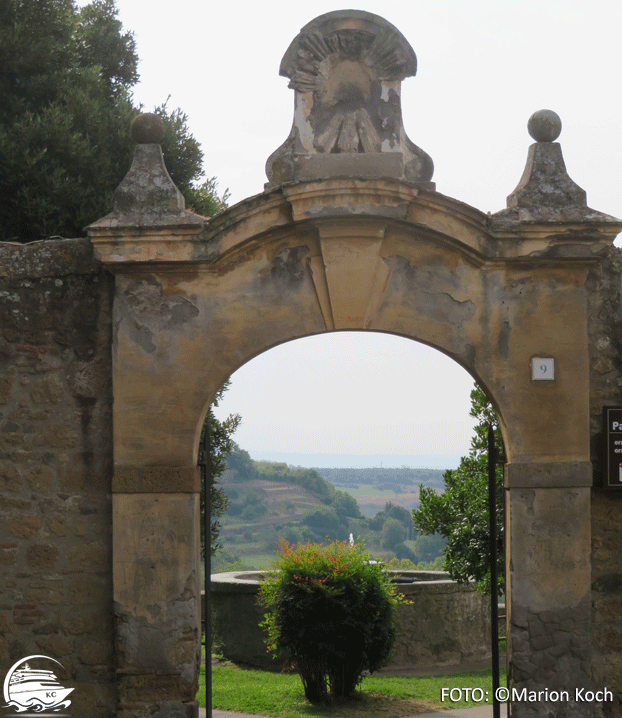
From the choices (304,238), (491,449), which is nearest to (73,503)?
(304,238)

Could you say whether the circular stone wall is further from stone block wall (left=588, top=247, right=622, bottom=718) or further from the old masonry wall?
stone block wall (left=588, top=247, right=622, bottom=718)

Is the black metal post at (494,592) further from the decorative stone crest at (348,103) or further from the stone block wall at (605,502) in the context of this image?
the decorative stone crest at (348,103)

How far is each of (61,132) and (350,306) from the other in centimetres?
512

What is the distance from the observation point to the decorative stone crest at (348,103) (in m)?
6.20

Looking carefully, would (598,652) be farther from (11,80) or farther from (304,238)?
(11,80)

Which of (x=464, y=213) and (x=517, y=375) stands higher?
(x=464, y=213)

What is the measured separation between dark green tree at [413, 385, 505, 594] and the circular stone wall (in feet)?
4.22

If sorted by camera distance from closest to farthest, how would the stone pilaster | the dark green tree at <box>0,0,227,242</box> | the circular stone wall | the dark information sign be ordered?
the stone pilaster → the dark information sign → the dark green tree at <box>0,0,227,242</box> → the circular stone wall

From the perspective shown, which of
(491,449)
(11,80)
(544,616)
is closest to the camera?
(544,616)

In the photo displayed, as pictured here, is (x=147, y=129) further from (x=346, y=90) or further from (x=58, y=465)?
(x=58, y=465)

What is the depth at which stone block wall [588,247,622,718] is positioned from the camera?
602 cm

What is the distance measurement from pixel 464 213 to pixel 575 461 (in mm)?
1789

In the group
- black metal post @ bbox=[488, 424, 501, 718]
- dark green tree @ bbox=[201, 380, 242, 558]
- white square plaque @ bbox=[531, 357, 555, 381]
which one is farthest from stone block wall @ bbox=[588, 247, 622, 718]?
dark green tree @ bbox=[201, 380, 242, 558]

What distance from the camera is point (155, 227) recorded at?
6047mm
